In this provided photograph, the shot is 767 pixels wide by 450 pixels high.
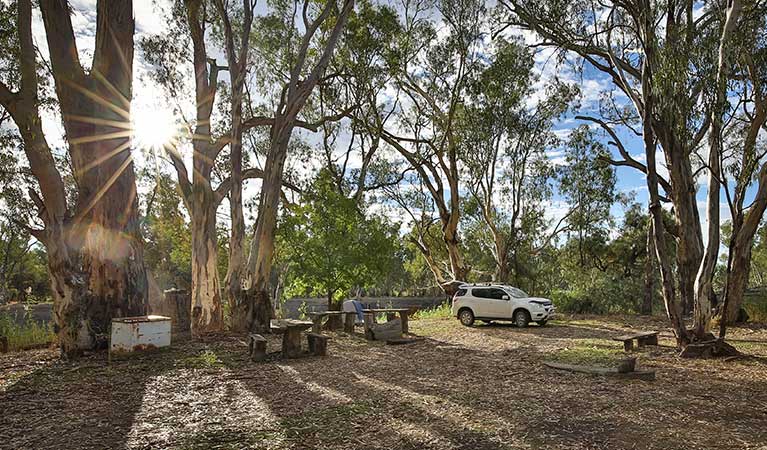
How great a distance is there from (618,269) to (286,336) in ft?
78.6

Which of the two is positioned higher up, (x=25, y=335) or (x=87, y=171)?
(x=87, y=171)

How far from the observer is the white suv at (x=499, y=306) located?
16.6 meters

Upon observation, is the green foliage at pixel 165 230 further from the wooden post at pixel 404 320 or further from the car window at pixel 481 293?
the car window at pixel 481 293

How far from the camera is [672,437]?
494cm

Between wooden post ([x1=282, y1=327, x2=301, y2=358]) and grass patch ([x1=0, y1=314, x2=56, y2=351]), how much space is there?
20.2ft

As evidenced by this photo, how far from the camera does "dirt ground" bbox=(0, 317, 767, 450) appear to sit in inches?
193

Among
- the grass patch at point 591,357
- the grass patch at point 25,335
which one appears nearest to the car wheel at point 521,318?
the grass patch at point 591,357

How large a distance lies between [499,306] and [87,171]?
528 inches

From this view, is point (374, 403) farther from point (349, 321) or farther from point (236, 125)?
point (236, 125)

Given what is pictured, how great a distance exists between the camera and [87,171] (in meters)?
10.2

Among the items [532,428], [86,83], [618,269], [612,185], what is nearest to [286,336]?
[532,428]

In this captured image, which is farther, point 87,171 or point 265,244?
point 265,244

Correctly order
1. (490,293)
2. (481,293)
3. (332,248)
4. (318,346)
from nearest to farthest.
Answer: (318,346), (332,248), (490,293), (481,293)

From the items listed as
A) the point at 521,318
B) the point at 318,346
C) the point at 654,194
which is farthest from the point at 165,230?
the point at 654,194
